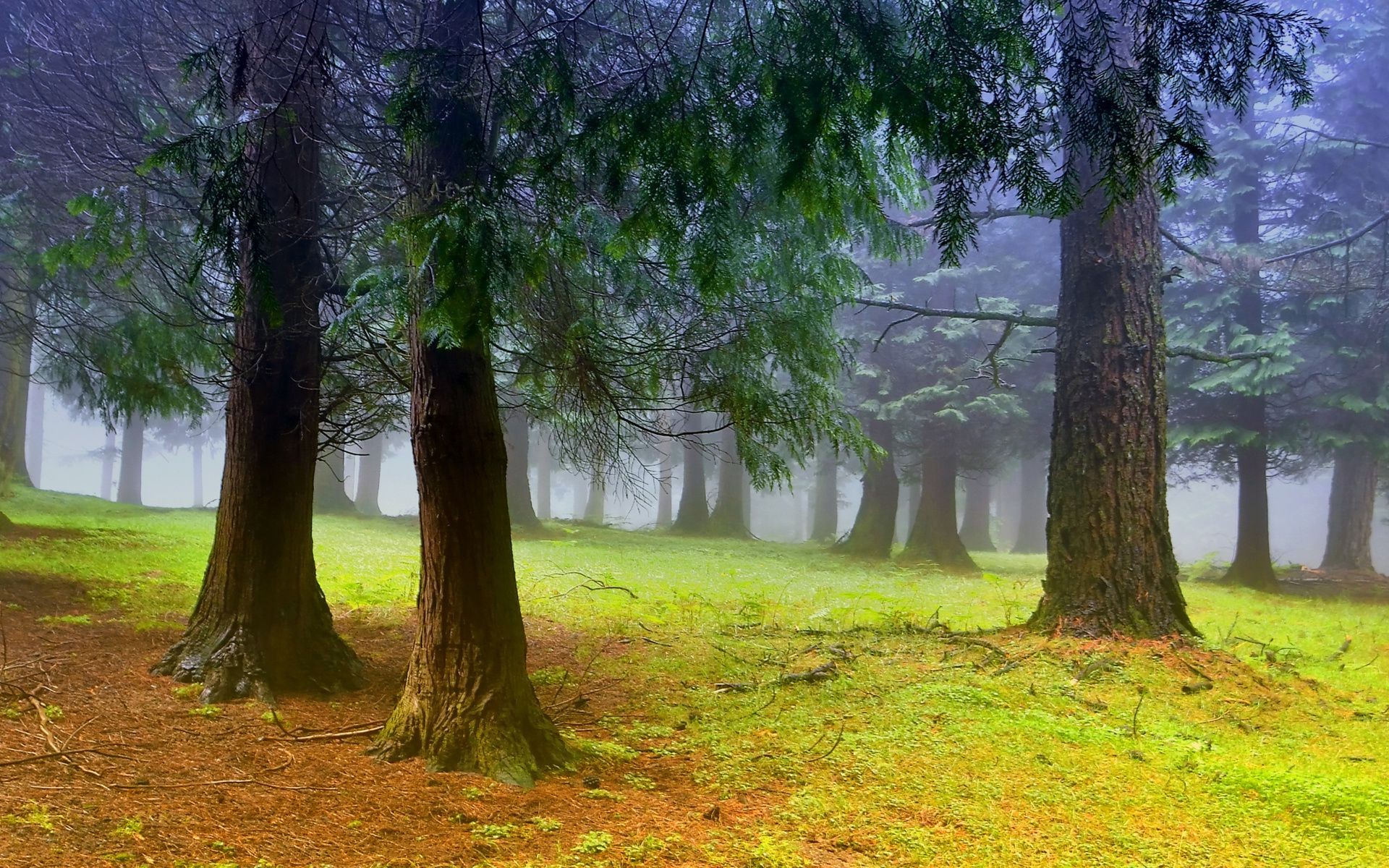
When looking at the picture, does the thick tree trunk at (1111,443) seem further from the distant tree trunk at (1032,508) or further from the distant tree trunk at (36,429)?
the distant tree trunk at (36,429)

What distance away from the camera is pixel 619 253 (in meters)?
3.57

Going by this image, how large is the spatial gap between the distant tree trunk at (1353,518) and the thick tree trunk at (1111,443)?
12.3 metres

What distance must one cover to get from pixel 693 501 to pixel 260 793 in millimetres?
16756

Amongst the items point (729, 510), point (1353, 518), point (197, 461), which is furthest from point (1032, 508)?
point (197, 461)

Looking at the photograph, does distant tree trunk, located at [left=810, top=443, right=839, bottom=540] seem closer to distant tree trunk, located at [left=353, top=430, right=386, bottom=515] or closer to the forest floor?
distant tree trunk, located at [left=353, top=430, right=386, bottom=515]

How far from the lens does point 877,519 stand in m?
16.7

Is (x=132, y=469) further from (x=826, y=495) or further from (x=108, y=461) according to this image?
(x=826, y=495)

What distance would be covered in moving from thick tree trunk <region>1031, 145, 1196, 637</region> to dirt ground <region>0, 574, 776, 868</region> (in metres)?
3.50

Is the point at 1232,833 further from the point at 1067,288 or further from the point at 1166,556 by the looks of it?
the point at 1067,288

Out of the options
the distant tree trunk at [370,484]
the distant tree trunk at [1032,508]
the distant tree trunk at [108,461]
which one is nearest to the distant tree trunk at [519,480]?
the distant tree trunk at [370,484]

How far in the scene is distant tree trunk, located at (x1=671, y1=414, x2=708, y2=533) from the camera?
64.8ft

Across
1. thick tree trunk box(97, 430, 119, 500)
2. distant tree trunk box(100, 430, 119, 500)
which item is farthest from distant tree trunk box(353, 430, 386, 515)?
distant tree trunk box(100, 430, 119, 500)

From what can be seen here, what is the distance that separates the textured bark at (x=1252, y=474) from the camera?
1357 centimetres

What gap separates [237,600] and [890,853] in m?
4.27
